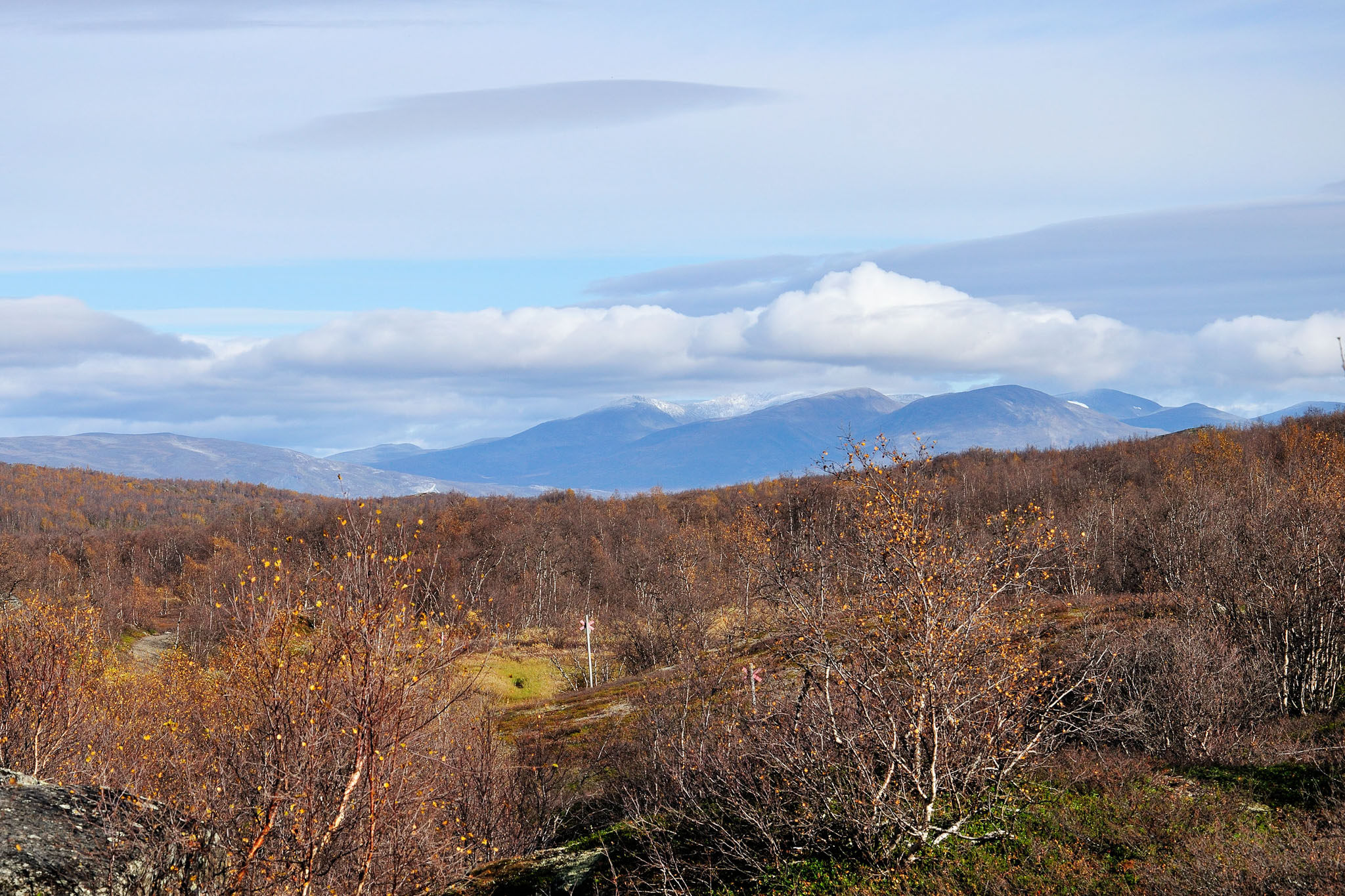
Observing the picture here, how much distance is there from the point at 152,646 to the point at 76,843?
258 ft

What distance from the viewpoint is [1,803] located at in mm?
13312

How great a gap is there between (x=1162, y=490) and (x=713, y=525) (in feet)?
280

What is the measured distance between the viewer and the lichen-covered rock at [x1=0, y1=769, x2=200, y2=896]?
12.4m

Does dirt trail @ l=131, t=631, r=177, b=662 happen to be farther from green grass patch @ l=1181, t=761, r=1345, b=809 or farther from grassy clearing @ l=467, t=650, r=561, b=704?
green grass patch @ l=1181, t=761, r=1345, b=809

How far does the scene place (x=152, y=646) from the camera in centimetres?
8119

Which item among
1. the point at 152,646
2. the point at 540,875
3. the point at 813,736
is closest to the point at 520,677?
the point at 152,646

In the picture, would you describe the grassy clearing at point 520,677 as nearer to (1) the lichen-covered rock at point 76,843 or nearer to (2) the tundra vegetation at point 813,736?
(2) the tundra vegetation at point 813,736

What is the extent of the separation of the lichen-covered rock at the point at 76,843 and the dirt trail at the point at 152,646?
57.2 metres

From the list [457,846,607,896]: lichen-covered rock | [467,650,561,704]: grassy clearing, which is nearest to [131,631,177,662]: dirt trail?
[467,650,561,704]: grassy clearing

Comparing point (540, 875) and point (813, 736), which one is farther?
point (540, 875)

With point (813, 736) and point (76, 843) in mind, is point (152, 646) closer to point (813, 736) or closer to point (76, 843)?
point (76, 843)

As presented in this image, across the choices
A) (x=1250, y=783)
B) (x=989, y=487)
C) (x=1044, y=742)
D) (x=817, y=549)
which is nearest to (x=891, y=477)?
(x=817, y=549)

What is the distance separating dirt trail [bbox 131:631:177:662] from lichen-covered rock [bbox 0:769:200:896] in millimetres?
57151

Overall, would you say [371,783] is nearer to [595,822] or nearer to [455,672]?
[455,672]
